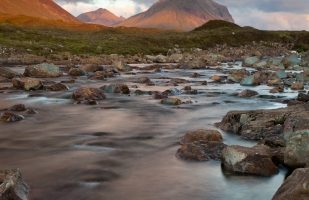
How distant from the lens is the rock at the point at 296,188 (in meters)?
7.73

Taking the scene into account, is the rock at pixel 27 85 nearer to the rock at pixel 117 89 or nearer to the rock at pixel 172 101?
the rock at pixel 117 89

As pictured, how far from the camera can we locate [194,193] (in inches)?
388

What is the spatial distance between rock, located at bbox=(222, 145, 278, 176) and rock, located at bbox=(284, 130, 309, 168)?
432 mm

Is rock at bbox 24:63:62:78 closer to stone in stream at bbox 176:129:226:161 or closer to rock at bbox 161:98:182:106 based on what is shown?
rock at bbox 161:98:182:106

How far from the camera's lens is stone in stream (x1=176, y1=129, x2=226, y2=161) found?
12531 mm

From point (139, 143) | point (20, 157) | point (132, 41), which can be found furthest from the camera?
point (132, 41)

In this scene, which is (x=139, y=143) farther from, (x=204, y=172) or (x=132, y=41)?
(x=132, y=41)

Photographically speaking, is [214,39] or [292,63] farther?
[214,39]

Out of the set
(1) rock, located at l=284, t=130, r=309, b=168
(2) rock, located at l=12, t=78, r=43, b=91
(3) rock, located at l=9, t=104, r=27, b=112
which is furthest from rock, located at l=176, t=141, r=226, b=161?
(2) rock, located at l=12, t=78, r=43, b=91

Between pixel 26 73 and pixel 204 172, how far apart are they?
30734mm

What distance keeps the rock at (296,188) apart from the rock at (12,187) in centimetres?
495

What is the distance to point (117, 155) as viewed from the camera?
13.1 m

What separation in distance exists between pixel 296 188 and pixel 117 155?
20.8 ft

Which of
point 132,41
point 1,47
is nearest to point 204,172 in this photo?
point 1,47
